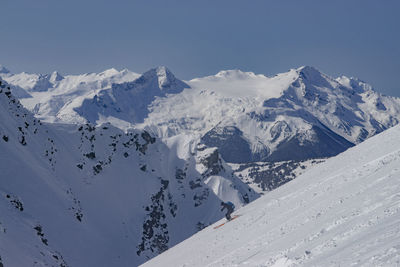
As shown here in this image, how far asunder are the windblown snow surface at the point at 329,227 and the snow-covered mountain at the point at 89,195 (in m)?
24.4

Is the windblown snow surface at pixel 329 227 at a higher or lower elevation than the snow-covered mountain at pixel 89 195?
lower

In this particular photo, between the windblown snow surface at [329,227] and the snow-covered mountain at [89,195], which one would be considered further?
the snow-covered mountain at [89,195]

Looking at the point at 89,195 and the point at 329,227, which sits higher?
the point at 89,195

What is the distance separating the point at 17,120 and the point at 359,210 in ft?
293

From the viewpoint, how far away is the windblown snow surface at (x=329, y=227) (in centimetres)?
1305

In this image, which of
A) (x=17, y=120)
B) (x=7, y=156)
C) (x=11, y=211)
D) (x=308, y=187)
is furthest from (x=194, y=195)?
(x=308, y=187)

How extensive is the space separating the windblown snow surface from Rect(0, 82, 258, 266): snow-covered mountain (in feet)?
80.2

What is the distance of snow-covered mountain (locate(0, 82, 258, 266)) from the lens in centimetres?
5638

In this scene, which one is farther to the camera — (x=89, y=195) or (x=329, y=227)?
(x=89, y=195)

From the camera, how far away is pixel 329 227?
1744 cm

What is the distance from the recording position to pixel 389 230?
13.2 meters

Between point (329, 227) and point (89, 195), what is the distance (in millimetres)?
109155

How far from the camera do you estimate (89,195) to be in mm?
118750

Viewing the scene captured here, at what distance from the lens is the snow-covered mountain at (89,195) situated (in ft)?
185
